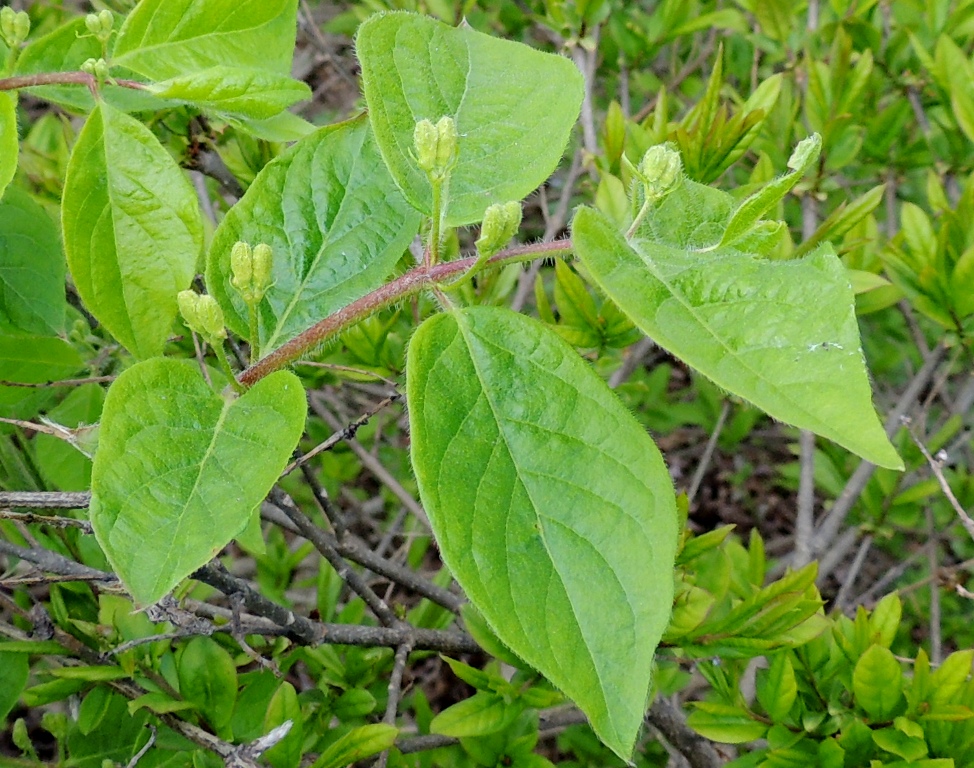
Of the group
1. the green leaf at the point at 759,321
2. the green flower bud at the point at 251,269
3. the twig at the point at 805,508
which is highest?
the green leaf at the point at 759,321

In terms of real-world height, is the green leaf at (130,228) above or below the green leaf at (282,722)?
above

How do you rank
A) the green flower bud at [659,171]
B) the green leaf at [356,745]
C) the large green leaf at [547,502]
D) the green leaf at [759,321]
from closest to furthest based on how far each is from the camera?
1. the green leaf at [759,321]
2. the large green leaf at [547,502]
3. the green flower bud at [659,171]
4. the green leaf at [356,745]

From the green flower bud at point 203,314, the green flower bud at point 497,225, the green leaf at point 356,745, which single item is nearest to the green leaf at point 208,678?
the green leaf at point 356,745

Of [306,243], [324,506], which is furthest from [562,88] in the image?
[324,506]

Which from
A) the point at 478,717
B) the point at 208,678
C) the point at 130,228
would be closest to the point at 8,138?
the point at 130,228

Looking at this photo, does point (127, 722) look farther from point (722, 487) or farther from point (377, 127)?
point (722, 487)

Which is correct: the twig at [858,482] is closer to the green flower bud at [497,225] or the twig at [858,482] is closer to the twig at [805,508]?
the twig at [805,508]

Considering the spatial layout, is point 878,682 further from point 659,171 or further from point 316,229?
point 316,229
